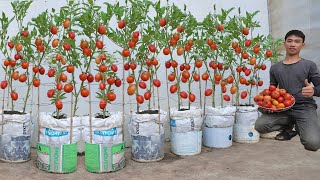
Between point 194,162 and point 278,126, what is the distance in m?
0.86

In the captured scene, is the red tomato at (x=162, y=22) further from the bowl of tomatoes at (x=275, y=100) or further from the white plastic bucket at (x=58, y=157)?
the white plastic bucket at (x=58, y=157)

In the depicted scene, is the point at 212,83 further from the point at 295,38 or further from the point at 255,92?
the point at 295,38

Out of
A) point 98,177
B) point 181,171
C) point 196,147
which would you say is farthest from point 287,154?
point 98,177

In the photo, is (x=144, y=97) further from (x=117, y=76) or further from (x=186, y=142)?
(x=186, y=142)

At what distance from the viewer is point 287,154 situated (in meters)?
3.55

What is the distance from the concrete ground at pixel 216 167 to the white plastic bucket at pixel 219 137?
9 cm

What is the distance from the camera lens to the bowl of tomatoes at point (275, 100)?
2.59m

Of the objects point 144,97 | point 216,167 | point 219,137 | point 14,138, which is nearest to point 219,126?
point 219,137

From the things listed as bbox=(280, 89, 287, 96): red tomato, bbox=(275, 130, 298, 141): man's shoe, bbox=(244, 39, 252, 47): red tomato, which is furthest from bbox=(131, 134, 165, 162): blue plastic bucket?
bbox=(244, 39, 252, 47): red tomato

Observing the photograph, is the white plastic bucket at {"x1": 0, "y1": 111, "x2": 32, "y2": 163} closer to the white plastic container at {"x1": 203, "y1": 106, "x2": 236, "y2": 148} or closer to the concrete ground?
the concrete ground

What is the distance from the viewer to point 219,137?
3.80 m

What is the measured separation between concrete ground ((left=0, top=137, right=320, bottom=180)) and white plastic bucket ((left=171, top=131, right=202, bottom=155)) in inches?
2.5

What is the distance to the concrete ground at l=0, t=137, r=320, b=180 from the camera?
2.90 metres

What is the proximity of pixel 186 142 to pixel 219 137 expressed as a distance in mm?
435
